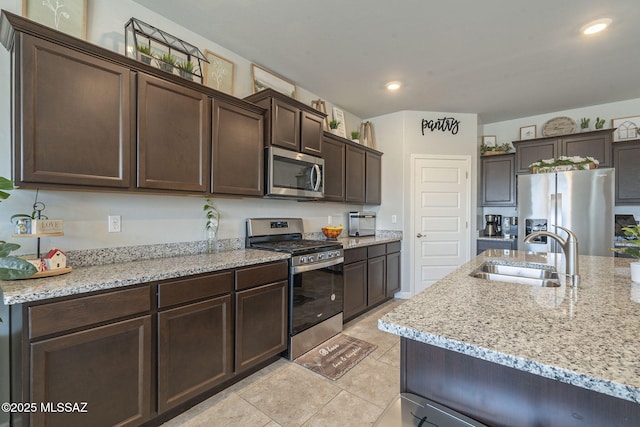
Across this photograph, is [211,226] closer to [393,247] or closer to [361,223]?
[361,223]

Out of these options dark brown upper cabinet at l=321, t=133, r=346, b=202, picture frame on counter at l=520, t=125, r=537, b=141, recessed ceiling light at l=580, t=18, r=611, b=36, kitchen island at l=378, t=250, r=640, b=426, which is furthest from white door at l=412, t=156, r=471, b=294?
kitchen island at l=378, t=250, r=640, b=426

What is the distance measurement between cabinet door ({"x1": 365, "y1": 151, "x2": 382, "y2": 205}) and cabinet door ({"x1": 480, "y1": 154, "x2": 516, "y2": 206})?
1.72 metres

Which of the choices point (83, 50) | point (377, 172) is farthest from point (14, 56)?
point (377, 172)

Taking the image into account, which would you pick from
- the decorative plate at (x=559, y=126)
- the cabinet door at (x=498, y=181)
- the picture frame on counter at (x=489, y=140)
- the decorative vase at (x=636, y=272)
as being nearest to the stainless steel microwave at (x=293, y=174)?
the decorative vase at (x=636, y=272)

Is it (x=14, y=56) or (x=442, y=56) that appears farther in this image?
(x=442, y=56)

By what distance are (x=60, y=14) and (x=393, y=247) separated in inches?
150

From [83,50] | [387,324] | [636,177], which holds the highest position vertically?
[83,50]

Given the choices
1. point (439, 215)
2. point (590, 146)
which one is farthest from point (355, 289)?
point (590, 146)

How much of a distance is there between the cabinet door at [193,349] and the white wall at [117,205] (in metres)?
0.71

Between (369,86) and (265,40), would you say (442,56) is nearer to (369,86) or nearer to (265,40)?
(369,86)

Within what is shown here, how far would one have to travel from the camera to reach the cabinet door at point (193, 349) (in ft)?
5.25

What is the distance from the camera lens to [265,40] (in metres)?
2.46

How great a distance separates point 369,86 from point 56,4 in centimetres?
273

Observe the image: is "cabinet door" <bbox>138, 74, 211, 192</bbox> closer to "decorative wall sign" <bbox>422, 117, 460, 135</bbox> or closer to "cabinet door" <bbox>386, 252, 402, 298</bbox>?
"cabinet door" <bbox>386, 252, 402, 298</bbox>
